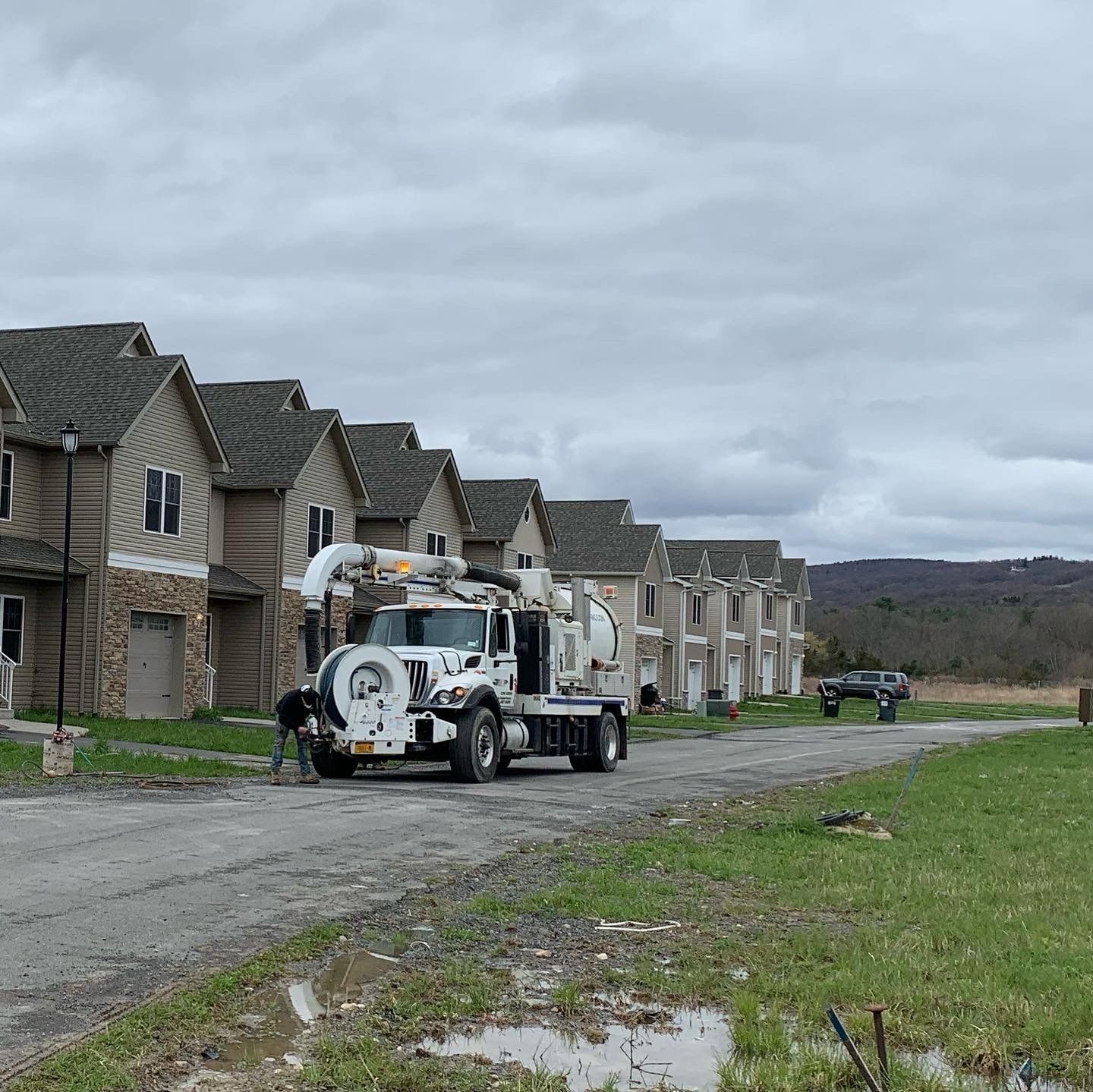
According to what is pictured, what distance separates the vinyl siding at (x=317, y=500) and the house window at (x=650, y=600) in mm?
20897

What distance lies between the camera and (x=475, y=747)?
21.7 metres

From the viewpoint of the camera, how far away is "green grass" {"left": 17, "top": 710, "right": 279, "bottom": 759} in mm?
26391

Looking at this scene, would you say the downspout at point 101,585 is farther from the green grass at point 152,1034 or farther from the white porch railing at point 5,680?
the green grass at point 152,1034

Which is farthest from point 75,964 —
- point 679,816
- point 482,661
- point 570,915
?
point 482,661

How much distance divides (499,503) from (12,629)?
22479mm

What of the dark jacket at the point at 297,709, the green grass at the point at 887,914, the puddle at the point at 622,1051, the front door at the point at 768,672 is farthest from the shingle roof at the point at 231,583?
the front door at the point at 768,672

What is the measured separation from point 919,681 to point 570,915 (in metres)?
97.4

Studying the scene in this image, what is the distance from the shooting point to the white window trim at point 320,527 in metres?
40.5

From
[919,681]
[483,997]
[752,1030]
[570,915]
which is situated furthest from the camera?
[919,681]

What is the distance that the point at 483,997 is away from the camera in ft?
27.0

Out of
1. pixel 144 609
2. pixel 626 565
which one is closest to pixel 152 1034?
pixel 144 609

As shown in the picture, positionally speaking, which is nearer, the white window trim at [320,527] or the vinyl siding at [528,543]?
the white window trim at [320,527]

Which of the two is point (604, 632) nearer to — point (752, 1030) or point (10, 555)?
point (10, 555)

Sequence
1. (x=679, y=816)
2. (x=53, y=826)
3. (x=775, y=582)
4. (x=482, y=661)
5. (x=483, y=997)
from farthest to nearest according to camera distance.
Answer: (x=775, y=582)
(x=482, y=661)
(x=679, y=816)
(x=53, y=826)
(x=483, y=997)
